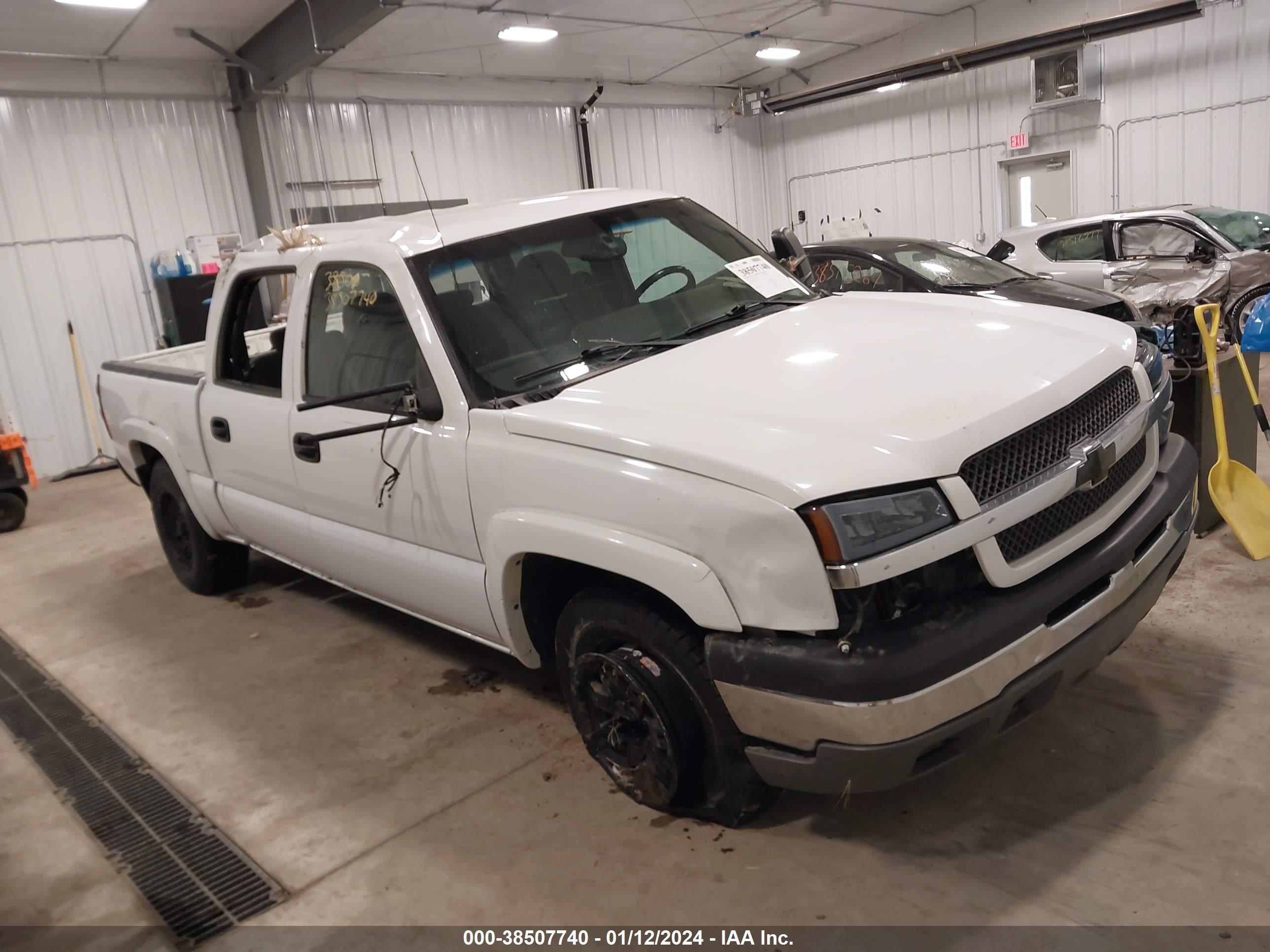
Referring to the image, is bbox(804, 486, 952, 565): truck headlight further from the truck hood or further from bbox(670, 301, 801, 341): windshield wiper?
bbox(670, 301, 801, 341): windshield wiper

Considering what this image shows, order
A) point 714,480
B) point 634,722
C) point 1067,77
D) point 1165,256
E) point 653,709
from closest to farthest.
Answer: point 714,480
point 653,709
point 634,722
point 1165,256
point 1067,77

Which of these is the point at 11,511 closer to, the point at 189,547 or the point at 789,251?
the point at 189,547

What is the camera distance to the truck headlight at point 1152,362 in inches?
115

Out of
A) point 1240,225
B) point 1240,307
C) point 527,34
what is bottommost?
point 1240,307

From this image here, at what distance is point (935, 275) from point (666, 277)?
15.6ft

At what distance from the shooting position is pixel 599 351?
9.87ft

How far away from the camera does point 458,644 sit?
433cm

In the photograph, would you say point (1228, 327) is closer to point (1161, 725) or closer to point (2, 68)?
point (1161, 725)

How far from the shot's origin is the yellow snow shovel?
4152 mm

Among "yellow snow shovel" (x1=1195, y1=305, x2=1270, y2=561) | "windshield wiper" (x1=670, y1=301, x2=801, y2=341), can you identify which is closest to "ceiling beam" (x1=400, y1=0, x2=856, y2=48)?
"windshield wiper" (x1=670, y1=301, x2=801, y2=341)

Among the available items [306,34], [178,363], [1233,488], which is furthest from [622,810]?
[306,34]

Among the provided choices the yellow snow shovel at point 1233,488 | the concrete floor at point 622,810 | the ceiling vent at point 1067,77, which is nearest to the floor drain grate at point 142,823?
the concrete floor at point 622,810

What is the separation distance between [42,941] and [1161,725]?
11.1 feet

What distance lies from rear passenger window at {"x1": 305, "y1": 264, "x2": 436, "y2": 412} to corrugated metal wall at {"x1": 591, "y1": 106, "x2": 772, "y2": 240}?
11.7 meters
